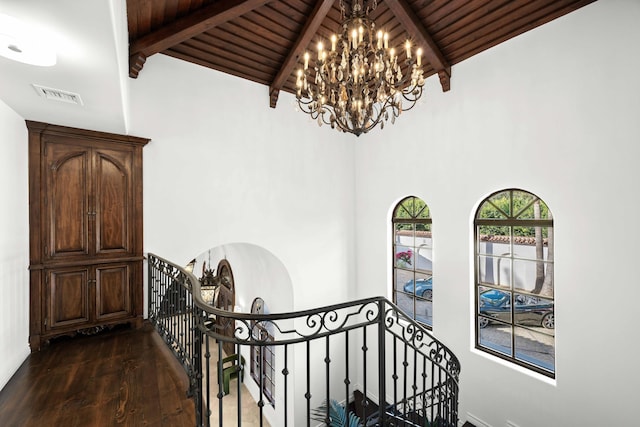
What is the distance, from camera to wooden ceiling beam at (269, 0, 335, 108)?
3.62 metres

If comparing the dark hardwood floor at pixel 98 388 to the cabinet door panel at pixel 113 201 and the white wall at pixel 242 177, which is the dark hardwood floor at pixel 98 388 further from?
the white wall at pixel 242 177

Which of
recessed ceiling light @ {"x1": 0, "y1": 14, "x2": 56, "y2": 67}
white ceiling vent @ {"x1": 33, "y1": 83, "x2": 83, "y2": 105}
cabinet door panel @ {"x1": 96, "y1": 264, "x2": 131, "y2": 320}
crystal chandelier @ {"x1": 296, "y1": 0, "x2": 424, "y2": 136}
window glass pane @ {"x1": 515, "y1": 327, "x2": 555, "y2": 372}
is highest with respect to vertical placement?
crystal chandelier @ {"x1": 296, "y1": 0, "x2": 424, "y2": 136}

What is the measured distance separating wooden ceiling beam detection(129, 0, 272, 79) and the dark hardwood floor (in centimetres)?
341

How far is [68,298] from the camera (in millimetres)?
3277

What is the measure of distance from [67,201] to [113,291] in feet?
3.69

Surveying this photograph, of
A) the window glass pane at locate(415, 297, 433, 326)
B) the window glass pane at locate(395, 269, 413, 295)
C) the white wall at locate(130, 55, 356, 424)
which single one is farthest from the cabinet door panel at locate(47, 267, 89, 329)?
the window glass pane at locate(415, 297, 433, 326)

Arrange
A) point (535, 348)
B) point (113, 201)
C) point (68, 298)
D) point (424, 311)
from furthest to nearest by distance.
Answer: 1. point (424, 311)
2. point (535, 348)
3. point (113, 201)
4. point (68, 298)

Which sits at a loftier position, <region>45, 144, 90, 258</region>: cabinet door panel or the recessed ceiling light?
the recessed ceiling light

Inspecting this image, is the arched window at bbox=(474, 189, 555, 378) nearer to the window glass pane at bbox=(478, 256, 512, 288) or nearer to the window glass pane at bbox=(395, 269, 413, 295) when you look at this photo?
the window glass pane at bbox=(478, 256, 512, 288)

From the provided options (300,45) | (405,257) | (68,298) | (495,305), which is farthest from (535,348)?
(68,298)

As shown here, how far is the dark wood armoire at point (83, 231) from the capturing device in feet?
10.2

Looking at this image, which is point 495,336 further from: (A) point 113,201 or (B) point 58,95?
(B) point 58,95

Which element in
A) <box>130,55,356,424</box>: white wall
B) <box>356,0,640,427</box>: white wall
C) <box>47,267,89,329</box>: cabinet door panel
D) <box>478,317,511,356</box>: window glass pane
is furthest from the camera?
<box>130,55,356,424</box>: white wall

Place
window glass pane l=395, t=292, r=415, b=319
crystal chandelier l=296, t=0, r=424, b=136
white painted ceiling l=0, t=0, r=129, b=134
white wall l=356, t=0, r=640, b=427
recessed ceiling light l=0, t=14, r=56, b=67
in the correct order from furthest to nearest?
window glass pane l=395, t=292, r=415, b=319, white wall l=356, t=0, r=640, b=427, crystal chandelier l=296, t=0, r=424, b=136, recessed ceiling light l=0, t=14, r=56, b=67, white painted ceiling l=0, t=0, r=129, b=134
